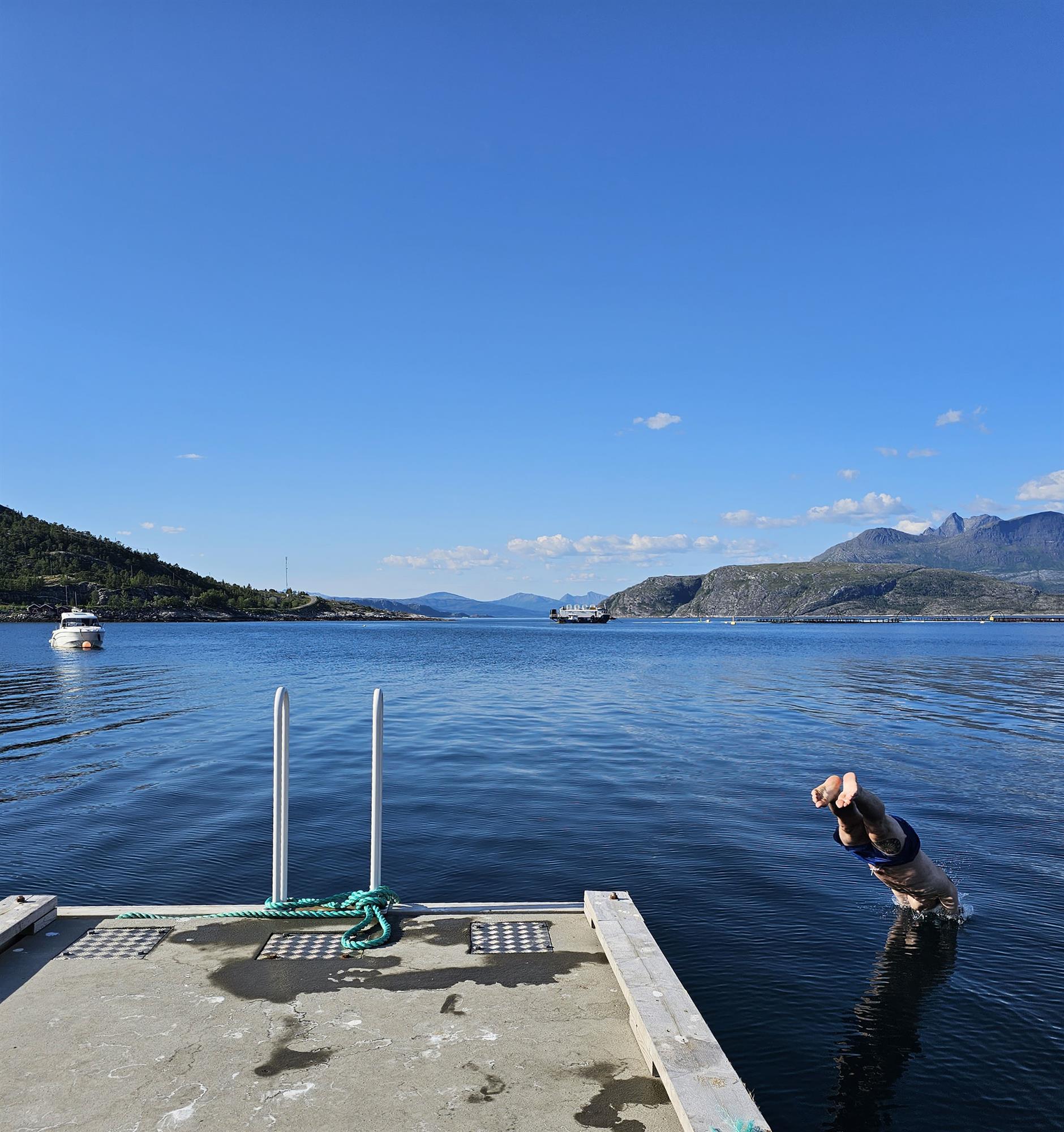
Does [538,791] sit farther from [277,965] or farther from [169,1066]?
[169,1066]

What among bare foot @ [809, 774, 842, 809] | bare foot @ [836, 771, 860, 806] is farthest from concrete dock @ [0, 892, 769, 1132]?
bare foot @ [836, 771, 860, 806]

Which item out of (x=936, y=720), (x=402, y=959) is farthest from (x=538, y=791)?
(x=936, y=720)

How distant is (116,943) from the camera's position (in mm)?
7676

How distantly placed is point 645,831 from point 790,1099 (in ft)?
27.9

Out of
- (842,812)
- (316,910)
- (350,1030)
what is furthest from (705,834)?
(350,1030)

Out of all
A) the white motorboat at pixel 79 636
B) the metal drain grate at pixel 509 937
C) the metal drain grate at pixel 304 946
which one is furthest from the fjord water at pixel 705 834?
the white motorboat at pixel 79 636

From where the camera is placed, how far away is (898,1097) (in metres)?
6.88

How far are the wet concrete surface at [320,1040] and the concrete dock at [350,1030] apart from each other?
2cm

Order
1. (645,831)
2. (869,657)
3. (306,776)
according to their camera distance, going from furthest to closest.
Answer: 1. (869,657)
2. (306,776)
3. (645,831)

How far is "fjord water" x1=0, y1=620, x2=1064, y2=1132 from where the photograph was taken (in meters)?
7.78

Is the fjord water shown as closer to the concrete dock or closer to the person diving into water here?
the person diving into water

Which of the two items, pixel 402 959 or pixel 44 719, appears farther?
pixel 44 719

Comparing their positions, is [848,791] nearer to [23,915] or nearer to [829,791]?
[829,791]

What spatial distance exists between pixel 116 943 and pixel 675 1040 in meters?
5.70
